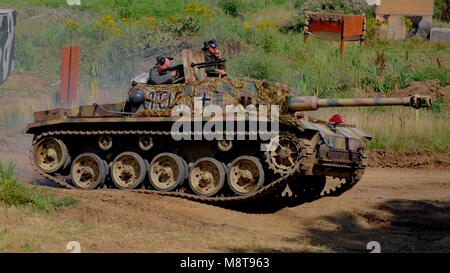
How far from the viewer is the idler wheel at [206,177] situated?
16.6 metres

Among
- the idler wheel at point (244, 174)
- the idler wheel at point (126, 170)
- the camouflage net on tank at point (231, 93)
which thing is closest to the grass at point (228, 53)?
the camouflage net on tank at point (231, 93)

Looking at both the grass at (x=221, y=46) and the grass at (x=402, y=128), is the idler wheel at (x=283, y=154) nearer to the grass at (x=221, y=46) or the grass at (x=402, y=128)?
the grass at (x=402, y=128)

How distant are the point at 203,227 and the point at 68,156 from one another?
4535mm

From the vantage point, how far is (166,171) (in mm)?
17172

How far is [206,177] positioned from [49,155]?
3.27 meters

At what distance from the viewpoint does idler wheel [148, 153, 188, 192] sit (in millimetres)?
16984

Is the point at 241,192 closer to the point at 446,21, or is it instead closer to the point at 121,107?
the point at 121,107

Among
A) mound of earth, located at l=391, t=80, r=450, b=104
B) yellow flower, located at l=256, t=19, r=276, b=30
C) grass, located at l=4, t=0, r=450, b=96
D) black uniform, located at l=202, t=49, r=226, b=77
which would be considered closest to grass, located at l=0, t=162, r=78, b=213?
black uniform, located at l=202, t=49, r=226, b=77

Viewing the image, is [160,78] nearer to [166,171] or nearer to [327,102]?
[166,171]

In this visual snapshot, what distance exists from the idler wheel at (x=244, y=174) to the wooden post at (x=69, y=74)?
442 inches

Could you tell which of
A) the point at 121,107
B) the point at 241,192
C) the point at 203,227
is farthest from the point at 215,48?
the point at 203,227

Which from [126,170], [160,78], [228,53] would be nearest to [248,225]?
[126,170]

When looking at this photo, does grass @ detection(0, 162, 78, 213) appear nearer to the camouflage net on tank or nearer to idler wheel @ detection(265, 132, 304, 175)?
the camouflage net on tank
